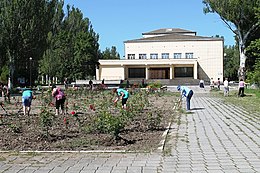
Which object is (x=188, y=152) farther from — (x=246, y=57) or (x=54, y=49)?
(x=54, y=49)

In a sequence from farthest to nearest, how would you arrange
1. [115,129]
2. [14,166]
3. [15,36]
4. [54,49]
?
1. [54,49]
2. [15,36]
3. [115,129]
4. [14,166]

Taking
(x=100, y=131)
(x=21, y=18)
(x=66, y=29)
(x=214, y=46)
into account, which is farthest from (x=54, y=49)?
(x=100, y=131)

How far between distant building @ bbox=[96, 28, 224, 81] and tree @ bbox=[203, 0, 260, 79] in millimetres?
24431

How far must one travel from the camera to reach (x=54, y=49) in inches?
2375

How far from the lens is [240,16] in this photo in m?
44.5

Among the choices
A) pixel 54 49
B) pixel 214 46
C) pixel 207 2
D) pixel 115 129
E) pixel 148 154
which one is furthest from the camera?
pixel 214 46

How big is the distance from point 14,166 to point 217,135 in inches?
207

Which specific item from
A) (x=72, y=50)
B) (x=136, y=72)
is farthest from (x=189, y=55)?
(x=72, y=50)

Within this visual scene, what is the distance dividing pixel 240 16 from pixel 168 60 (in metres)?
28.1

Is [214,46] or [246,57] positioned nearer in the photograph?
[246,57]

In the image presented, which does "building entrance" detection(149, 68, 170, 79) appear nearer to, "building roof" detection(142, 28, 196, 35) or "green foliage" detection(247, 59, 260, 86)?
"building roof" detection(142, 28, 196, 35)

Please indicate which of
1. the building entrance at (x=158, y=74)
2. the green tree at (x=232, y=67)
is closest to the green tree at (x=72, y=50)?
the building entrance at (x=158, y=74)

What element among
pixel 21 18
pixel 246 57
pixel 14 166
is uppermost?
pixel 21 18

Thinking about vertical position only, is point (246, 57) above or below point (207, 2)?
below
